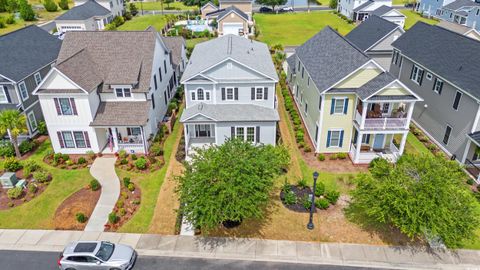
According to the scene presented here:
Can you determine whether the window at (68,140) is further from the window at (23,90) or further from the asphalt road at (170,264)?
the asphalt road at (170,264)

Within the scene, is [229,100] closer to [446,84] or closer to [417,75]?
[446,84]

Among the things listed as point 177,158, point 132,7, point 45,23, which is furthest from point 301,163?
point 132,7

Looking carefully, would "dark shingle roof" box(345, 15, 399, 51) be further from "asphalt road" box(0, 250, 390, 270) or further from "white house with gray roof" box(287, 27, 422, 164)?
"asphalt road" box(0, 250, 390, 270)

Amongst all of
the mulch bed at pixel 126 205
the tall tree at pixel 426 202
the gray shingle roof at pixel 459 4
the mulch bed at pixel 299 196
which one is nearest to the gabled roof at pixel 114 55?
the mulch bed at pixel 126 205

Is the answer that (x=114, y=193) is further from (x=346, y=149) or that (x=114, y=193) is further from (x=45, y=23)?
(x=45, y=23)

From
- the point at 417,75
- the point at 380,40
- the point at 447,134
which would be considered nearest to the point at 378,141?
the point at 447,134

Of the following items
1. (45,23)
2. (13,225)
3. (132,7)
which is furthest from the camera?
(132,7)

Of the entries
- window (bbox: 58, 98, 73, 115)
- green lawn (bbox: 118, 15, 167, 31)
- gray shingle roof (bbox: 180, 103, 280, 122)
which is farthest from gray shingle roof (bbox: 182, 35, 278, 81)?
green lawn (bbox: 118, 15, 167, 31)
